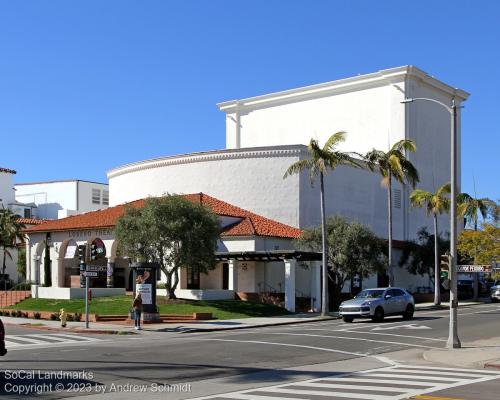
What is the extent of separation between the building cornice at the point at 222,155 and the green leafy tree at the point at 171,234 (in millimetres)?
16542

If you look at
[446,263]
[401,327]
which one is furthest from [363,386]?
[401,327]

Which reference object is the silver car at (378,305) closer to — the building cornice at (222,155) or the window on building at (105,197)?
the building cornice at (222,155)

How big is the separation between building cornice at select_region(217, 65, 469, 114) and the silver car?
1449 inches

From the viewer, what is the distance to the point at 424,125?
70000mm

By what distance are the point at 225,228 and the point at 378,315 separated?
19.1 m

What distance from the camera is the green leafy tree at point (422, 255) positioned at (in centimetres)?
5812

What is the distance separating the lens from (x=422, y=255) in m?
58.4

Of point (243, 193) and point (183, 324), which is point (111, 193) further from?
point (183, 324)

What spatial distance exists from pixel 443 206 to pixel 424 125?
18.8 metres

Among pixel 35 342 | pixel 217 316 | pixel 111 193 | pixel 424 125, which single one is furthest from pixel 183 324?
pixel 424 125

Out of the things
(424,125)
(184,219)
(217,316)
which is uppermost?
(424,125)

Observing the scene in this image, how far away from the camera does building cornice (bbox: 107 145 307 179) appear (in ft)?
183

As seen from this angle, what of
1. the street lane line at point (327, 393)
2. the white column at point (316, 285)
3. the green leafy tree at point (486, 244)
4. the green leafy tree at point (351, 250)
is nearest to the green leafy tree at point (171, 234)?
the white column at point (316, 285)

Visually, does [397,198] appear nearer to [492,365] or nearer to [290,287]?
[290,287]
